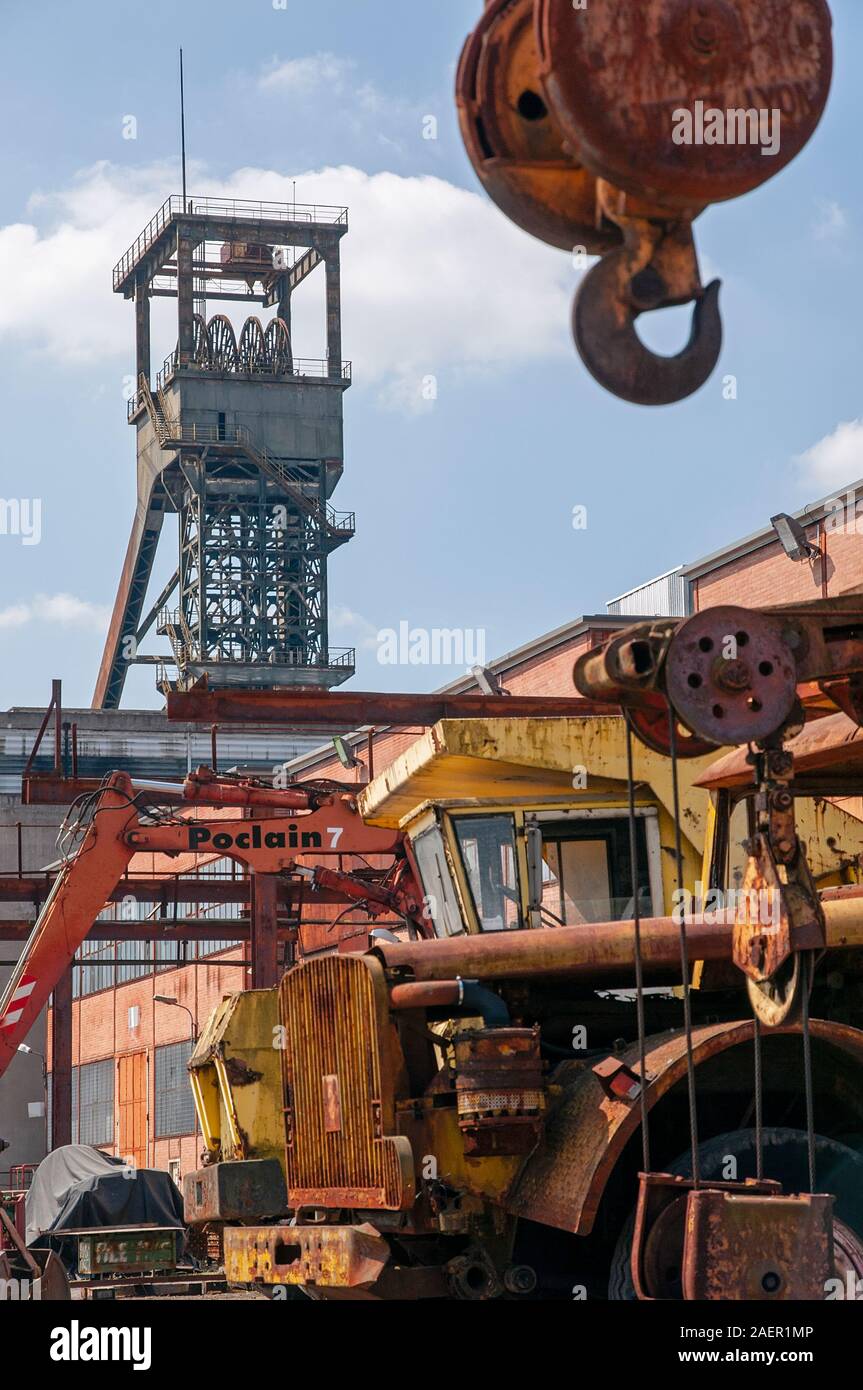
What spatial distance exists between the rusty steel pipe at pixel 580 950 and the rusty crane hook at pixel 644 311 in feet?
15.7

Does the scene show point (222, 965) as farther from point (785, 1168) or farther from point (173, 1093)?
point (785, 1168)

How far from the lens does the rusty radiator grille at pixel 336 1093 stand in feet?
28.5

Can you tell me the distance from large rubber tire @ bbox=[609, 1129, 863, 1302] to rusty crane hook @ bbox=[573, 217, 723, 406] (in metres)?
5.05

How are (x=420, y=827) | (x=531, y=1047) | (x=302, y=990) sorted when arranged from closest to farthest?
1. (x=531, y=1047)
2. (x=302, y=990)
3. (x=420, y=827)

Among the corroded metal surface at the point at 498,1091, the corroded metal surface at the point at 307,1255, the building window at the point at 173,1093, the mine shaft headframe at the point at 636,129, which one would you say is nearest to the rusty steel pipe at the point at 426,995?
the corroded metal surface at the point at 498,1091

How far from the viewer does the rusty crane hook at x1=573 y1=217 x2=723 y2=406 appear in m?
3.86

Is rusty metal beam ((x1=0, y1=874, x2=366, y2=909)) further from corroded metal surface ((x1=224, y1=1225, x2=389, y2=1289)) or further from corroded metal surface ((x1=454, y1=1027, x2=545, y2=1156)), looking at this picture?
corroded metal surface ((x1=454, y1=1027, x2=545, y2=1156))

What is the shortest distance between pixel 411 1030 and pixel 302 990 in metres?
0.71

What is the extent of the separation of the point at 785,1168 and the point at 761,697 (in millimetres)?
3512

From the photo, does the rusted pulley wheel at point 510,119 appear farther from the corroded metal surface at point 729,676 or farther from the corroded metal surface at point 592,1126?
the corroded metal surface at point 592,1126
